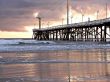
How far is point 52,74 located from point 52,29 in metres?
81.9

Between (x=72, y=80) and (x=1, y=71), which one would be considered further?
(x=1, y=71)

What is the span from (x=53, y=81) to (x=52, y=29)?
8370cm

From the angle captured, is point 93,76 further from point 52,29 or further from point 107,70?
point 52,29

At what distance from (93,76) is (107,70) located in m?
1.83

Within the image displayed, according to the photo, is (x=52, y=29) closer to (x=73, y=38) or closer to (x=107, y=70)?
(x=73, y=38)

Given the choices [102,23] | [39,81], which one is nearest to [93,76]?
[39,81]

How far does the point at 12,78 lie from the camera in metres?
12.6

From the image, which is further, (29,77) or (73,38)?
(73,38)

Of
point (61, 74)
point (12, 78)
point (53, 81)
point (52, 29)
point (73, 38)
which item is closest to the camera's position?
point (53, 81)

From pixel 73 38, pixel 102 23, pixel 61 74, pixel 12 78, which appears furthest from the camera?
pixel 73 38

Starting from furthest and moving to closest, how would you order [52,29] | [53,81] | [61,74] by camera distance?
[52,29] < [61,74] < [53,81]

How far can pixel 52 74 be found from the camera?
535 inches

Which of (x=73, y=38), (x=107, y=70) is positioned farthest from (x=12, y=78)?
(x=73, y=38)

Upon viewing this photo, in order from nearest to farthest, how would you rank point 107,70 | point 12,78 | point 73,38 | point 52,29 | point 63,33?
point 12,78 < point 107,70 < point 73,38 < point 63,33 < point 52,29
